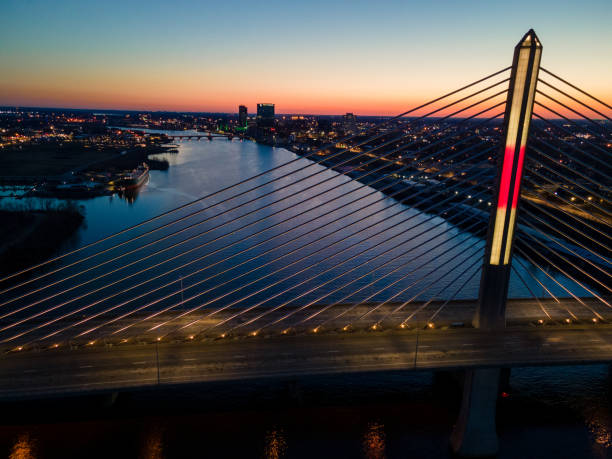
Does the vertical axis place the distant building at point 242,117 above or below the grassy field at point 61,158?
above

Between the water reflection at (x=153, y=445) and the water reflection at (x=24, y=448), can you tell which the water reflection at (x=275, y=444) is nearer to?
the water reflection at (x=153, y=445)

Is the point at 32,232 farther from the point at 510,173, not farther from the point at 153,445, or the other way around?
the point at 510,173

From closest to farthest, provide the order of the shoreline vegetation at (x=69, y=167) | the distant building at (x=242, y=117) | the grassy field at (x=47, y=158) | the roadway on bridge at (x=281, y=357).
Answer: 1. the roadway on bridge at (x=281, y=357)
2. the shoreline vegetation at (x=69, y=167)
3. the grassy field at (x=47, y=158)
4. the distant building at (x=242, y=117)

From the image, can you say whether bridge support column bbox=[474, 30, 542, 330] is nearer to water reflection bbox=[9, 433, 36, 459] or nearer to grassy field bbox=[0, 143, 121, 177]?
water reflection bbox=[9, 433, 36, 459]

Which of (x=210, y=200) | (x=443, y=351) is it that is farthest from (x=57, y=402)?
(x=210, y=200)

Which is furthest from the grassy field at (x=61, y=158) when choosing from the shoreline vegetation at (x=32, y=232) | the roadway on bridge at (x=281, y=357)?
the roadway on bridge at (x=281, y=357)

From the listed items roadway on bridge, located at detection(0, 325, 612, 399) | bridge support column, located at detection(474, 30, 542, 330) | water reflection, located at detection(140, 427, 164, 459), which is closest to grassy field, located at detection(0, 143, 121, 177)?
water reflection, located at detection(140, 427, 164, 459)
